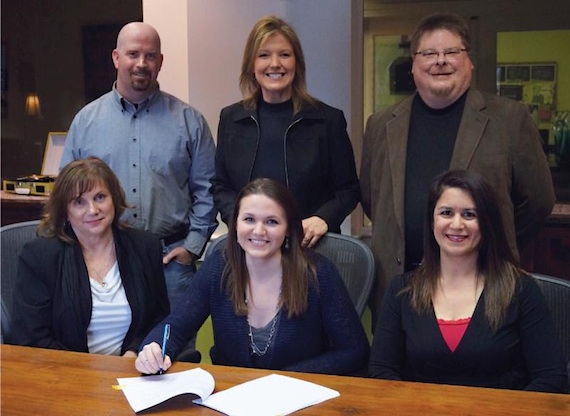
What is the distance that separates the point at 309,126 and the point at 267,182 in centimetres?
47

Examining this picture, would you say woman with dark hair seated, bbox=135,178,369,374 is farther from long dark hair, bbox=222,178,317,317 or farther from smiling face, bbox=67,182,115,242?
smiling face, bbox=67,182,115,242

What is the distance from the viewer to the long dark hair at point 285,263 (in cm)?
203

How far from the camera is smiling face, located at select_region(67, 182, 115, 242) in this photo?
228cm

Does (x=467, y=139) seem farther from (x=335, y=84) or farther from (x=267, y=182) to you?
(x=335, y=84)

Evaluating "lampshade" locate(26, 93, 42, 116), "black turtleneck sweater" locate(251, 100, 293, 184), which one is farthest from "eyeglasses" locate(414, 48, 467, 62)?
"lampshade" locate(26, 93, 42, 116)

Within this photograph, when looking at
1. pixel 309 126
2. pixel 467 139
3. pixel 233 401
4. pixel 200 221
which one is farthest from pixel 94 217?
pixel 467 139

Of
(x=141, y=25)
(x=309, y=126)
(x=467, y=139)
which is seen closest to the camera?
(x=467, y=139)

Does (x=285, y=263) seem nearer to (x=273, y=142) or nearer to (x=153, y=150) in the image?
(x=273, y=142)

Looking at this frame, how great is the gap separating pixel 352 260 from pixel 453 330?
1.68ft

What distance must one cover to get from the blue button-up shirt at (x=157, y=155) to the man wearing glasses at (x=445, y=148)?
0.74m

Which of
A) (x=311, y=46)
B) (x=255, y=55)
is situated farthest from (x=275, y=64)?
(x=311, y=46)

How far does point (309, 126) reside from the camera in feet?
8.16

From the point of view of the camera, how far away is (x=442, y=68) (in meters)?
2.22

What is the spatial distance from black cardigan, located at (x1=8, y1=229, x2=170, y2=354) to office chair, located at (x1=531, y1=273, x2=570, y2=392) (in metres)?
1.21
